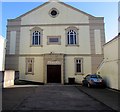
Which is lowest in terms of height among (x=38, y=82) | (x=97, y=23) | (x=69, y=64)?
(x=38, y=82)

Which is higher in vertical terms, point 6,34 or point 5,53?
point 6,34

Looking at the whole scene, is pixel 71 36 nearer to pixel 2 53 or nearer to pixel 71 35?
pixel 71 35

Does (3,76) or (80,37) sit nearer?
(3,76)

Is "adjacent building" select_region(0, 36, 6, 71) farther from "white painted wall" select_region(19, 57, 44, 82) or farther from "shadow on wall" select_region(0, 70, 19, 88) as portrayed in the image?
"shadow on wall" select_region(0, 70, 19, 88)

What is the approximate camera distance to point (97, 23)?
2678 cm

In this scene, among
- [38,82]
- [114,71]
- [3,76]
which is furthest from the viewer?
[38,82]

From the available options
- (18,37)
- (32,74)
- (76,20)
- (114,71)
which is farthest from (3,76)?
(76,20)

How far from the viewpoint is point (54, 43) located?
87.5ft

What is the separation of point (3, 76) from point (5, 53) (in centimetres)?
810

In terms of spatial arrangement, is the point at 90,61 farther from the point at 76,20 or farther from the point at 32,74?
the point at 32,74

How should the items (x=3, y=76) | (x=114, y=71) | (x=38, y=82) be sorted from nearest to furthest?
1. (x=114, y=71)
2. (x=3, y=76)
3. (x=38, y=82)

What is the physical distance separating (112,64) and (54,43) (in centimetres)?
1087

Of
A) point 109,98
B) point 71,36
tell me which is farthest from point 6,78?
point 109,98

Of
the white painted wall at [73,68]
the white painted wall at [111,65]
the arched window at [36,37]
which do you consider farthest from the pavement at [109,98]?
the arched window at [36,37]
